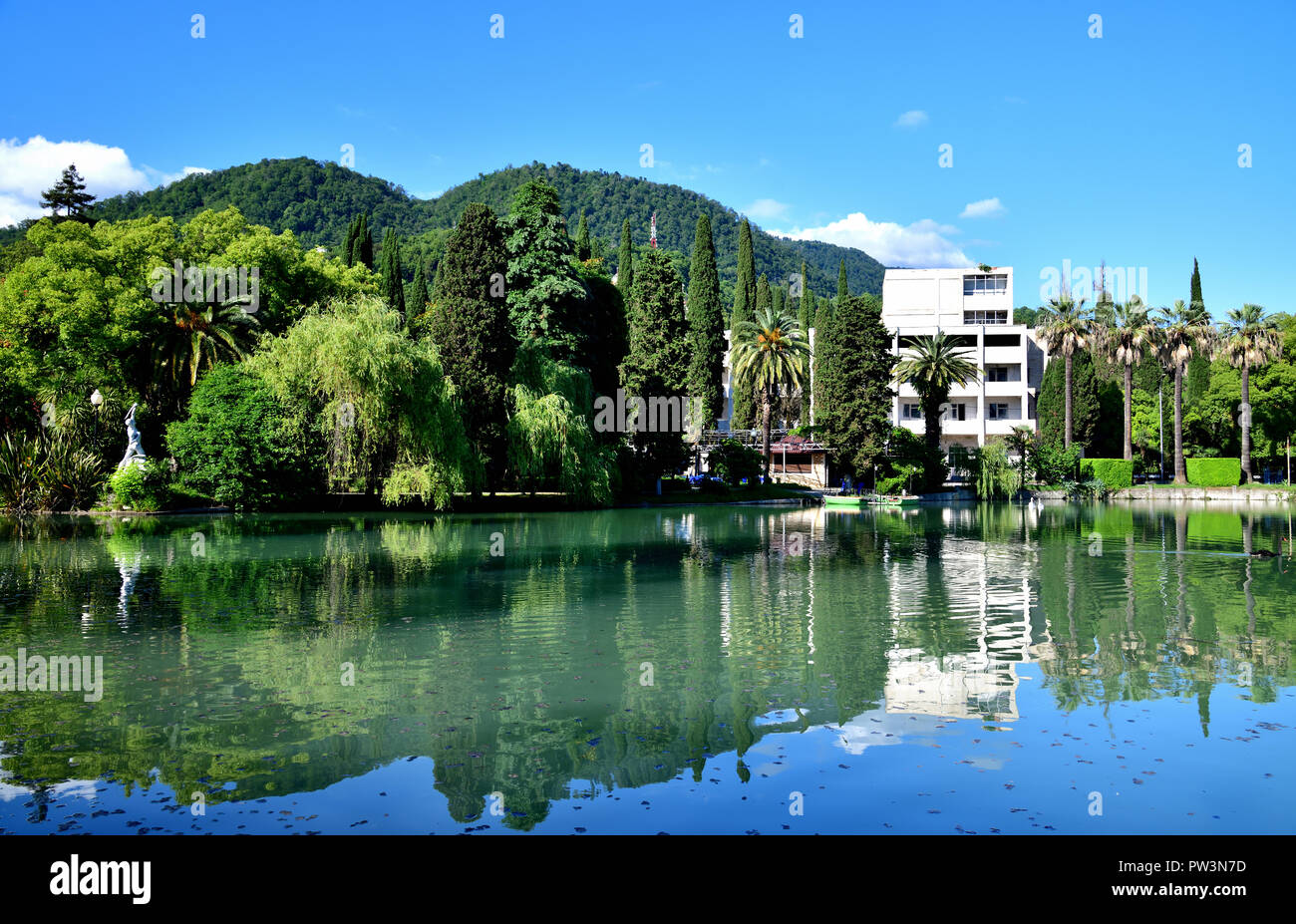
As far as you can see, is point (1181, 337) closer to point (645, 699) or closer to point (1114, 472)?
point (1114, 472)

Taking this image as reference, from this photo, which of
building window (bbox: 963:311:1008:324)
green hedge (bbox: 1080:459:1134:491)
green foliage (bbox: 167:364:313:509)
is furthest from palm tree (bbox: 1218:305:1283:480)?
green foliage (bbox: 167:364:313:509)

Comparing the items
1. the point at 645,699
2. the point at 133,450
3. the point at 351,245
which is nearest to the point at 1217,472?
the point at 351,245

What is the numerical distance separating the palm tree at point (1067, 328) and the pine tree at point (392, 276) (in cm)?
4599

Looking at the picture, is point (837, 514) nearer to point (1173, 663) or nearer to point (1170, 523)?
point (1170, 523)

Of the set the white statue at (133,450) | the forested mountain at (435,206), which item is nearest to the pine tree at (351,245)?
the forested mountain at (435,206)

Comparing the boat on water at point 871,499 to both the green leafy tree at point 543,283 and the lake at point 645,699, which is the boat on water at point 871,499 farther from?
the lake at point 645,699

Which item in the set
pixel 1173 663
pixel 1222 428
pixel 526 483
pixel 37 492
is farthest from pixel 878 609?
pixel 1222 428

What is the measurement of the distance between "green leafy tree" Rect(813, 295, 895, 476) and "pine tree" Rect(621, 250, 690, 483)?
1053cm

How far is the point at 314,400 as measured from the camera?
43.0 meters

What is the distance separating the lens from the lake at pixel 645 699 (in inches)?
320

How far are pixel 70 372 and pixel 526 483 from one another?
69.1 feet

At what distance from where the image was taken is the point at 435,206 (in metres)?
132

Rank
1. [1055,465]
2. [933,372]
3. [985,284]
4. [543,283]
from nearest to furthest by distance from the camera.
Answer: [543,283], [933,372], [1055,465], [985,284]

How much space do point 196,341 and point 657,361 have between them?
2406cm
